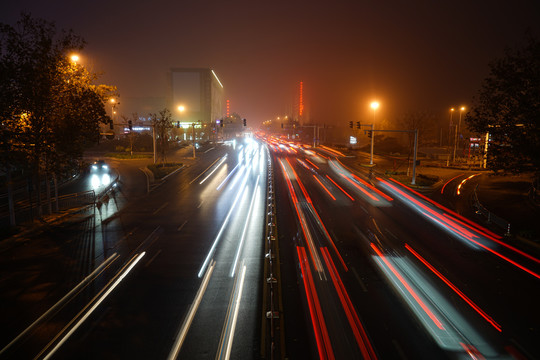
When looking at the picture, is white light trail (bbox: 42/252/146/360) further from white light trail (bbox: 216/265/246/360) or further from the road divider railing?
the road divider railing

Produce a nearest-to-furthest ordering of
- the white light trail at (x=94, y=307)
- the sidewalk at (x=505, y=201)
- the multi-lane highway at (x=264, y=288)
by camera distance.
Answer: the white light trail at (x=94, y=307) → the multi-lane highway at (x=264, y=288) → the sidewalk at (x=505, y=201)

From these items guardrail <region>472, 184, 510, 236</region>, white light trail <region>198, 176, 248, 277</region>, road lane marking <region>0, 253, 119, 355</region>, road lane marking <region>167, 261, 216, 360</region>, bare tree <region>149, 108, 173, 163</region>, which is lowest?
road lane marking <region>0, 253, 119, 355</region>

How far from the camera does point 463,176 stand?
4359 centimetres

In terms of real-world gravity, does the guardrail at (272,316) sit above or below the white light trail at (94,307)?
above

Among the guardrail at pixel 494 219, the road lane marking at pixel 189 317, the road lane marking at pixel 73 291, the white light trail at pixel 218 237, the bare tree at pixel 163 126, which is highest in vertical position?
the bare tree at pixel 163 126

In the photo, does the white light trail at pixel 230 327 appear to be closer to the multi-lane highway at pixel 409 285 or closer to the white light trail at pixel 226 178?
the multi-lane highway at pixel 409 285

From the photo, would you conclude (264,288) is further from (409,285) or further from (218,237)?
(218,237)

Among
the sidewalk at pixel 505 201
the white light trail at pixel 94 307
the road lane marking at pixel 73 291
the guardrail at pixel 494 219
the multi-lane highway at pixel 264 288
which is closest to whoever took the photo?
the white light trail at pixel 94 307

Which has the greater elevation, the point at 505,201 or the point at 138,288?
the point at 505,201

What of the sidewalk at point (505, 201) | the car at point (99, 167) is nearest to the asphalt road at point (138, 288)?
the sidewalk at point (505, 201)

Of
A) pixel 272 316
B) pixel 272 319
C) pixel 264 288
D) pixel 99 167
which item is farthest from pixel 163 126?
pixel 272 319

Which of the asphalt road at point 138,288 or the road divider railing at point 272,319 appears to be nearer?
the road divider railing at point 272,319

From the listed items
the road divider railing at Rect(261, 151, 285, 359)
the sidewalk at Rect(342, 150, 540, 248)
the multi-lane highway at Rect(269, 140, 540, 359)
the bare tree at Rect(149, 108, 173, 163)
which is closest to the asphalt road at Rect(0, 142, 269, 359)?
the road divider railing at Rect(261, 151, 285, 359)

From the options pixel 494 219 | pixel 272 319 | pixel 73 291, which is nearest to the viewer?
pixel 272 319
